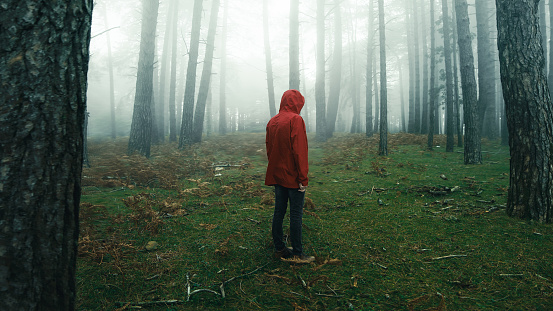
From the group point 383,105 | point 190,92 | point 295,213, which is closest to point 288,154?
point 295,213

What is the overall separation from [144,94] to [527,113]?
1196 centimetres

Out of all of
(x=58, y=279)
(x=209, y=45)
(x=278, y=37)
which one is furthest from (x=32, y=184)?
(x=278, y=37)

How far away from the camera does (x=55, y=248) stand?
1.73 m

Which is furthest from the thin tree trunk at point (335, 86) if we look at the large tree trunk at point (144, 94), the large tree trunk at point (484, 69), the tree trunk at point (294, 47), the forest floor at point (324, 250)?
the forest floor at point (324, 250)

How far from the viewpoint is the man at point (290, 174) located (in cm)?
337

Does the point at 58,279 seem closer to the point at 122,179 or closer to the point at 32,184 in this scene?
the point at 32,184

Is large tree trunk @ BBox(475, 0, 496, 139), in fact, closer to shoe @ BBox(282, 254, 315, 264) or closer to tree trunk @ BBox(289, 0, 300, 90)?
tree trunk @ BBox(289, 0, 300, 90)

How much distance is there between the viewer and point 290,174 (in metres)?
3.39

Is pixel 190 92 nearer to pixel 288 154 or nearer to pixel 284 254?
pixel 288 154

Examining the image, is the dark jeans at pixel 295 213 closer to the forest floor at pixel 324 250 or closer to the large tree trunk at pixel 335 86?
the forest floor at pixel 324 250

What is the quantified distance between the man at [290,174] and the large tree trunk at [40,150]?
214 cm

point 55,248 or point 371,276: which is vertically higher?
point 55,248

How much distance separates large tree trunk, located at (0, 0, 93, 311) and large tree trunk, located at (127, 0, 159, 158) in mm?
9852

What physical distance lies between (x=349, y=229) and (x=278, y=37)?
2584 cm
